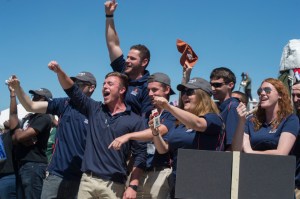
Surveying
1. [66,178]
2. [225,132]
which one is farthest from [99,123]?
[225,132]

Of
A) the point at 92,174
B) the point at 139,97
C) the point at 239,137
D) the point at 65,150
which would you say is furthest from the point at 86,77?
the point at 239,137

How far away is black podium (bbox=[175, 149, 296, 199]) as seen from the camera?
2967 millimetres

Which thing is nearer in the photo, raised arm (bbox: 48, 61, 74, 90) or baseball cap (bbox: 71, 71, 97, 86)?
raised arm (bbox: 48, 61, 74, 90)

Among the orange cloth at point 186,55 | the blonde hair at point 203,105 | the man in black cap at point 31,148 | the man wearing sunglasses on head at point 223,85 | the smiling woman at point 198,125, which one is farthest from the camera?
the man in black cap at point 31,148

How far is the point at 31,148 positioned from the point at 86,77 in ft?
4.70

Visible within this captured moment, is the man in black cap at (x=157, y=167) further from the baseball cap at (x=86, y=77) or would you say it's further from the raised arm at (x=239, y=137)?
the baseball cap at (x=86, y=77)

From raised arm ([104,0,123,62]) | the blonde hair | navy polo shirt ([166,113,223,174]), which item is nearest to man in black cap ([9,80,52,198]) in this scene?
raised arm ([104,0,123,62])

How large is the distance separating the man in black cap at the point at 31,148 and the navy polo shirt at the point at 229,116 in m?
2.76

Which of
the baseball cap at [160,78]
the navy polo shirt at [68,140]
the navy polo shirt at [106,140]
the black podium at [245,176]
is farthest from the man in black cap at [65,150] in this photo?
the black podium at [245,176]

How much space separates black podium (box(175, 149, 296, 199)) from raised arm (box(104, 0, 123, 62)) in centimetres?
262

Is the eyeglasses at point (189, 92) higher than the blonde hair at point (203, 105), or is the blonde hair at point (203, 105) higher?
the eyeglasses at point (189, 92)

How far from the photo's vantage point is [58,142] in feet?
16.8

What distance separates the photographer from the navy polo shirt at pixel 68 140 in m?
4.93

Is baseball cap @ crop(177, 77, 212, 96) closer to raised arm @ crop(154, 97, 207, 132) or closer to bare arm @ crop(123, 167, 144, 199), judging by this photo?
raised arm @ crop(154, 97, 207, 132)
